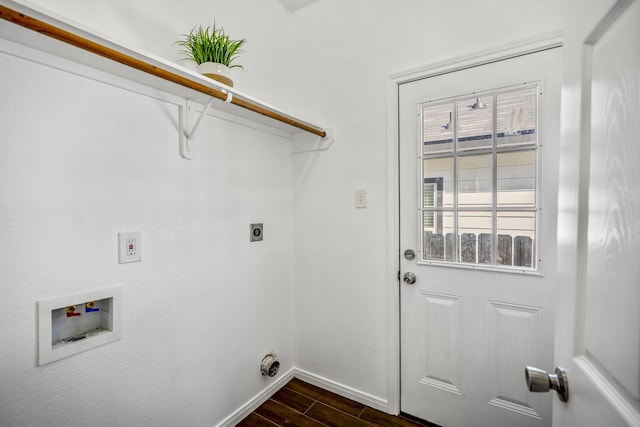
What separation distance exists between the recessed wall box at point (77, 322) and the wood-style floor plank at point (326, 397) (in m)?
1.23

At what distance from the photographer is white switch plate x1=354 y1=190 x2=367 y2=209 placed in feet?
5.96

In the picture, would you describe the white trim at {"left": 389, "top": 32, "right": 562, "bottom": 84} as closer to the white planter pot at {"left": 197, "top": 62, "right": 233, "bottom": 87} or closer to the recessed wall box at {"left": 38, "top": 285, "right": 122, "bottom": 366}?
the white planter pot at {"left": 197, "top": 62, "right": 233, "bottom": 87}

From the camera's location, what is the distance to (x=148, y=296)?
1.29m

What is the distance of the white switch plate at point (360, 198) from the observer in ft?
5.96

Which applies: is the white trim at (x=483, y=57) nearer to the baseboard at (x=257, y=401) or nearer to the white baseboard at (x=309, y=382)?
the white baseboard at (x=309, y=382)

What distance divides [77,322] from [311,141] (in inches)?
58.5

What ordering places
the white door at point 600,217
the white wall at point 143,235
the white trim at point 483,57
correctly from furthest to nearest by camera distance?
the white trim at point 483,57 → the white wall at point 143,235 → the white door at point 600,217

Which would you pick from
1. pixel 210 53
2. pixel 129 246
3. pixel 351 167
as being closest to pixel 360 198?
pixel 351 167

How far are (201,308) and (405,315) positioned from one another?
3.60 feet

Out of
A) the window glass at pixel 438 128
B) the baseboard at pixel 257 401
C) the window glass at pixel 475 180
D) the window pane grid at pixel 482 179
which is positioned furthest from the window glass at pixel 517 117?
the baseboard at pixel 257 401

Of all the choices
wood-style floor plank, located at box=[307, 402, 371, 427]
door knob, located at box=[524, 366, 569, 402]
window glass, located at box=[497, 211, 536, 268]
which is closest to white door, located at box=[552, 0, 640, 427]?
door knob, located at box=[524, 366, 569, 402]

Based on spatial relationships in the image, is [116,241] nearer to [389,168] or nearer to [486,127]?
[389,168]

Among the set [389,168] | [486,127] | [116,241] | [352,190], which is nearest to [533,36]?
[486,127]

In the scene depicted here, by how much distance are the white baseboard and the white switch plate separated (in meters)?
1.14
